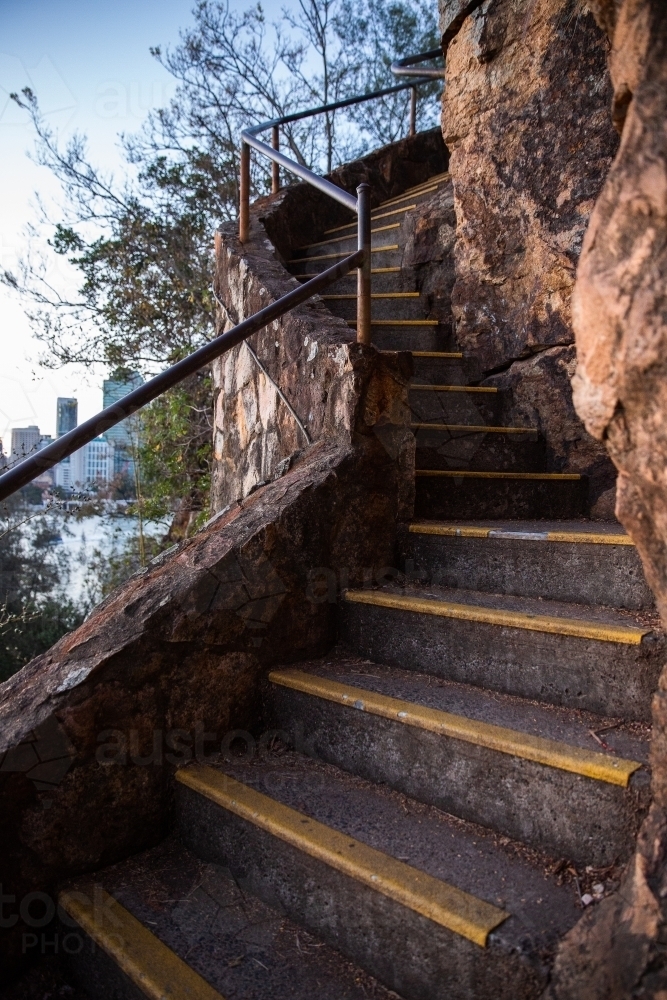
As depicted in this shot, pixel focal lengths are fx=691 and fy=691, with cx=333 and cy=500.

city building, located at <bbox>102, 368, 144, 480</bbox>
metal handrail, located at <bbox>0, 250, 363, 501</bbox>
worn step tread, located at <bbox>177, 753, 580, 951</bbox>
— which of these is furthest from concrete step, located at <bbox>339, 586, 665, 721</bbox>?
city building, located at <bbox>102, 368, 144, 480</bbox>

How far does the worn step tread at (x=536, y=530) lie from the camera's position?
1860mm

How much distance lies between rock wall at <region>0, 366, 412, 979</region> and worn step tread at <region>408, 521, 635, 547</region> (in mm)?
166

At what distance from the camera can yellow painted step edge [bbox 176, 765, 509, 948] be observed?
1.17 metres

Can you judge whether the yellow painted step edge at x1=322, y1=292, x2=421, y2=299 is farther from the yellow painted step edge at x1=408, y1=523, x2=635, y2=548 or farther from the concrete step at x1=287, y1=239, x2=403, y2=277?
the yellow painted step edge at x1=408, y1=523, x2=635, y2=548

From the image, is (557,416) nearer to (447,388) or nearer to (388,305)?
(447,388)

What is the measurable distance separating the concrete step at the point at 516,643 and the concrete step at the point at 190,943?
27.9 inches

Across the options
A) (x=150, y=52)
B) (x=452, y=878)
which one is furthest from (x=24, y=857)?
(x=150, y=52)

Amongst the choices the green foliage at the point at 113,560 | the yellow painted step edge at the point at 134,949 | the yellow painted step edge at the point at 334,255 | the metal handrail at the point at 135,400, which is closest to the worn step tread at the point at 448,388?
the metal handrail at the point at 135,400

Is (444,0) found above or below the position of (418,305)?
above

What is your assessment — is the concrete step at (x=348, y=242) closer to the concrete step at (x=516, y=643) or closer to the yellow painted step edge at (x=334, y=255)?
the yellow painted step edge at (x=334, y=255)

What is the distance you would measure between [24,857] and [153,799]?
312 millimetres

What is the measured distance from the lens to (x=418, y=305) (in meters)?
3.81

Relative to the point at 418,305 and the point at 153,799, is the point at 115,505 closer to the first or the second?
the point at 418,305

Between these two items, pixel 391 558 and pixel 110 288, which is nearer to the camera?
pixel 391 558
